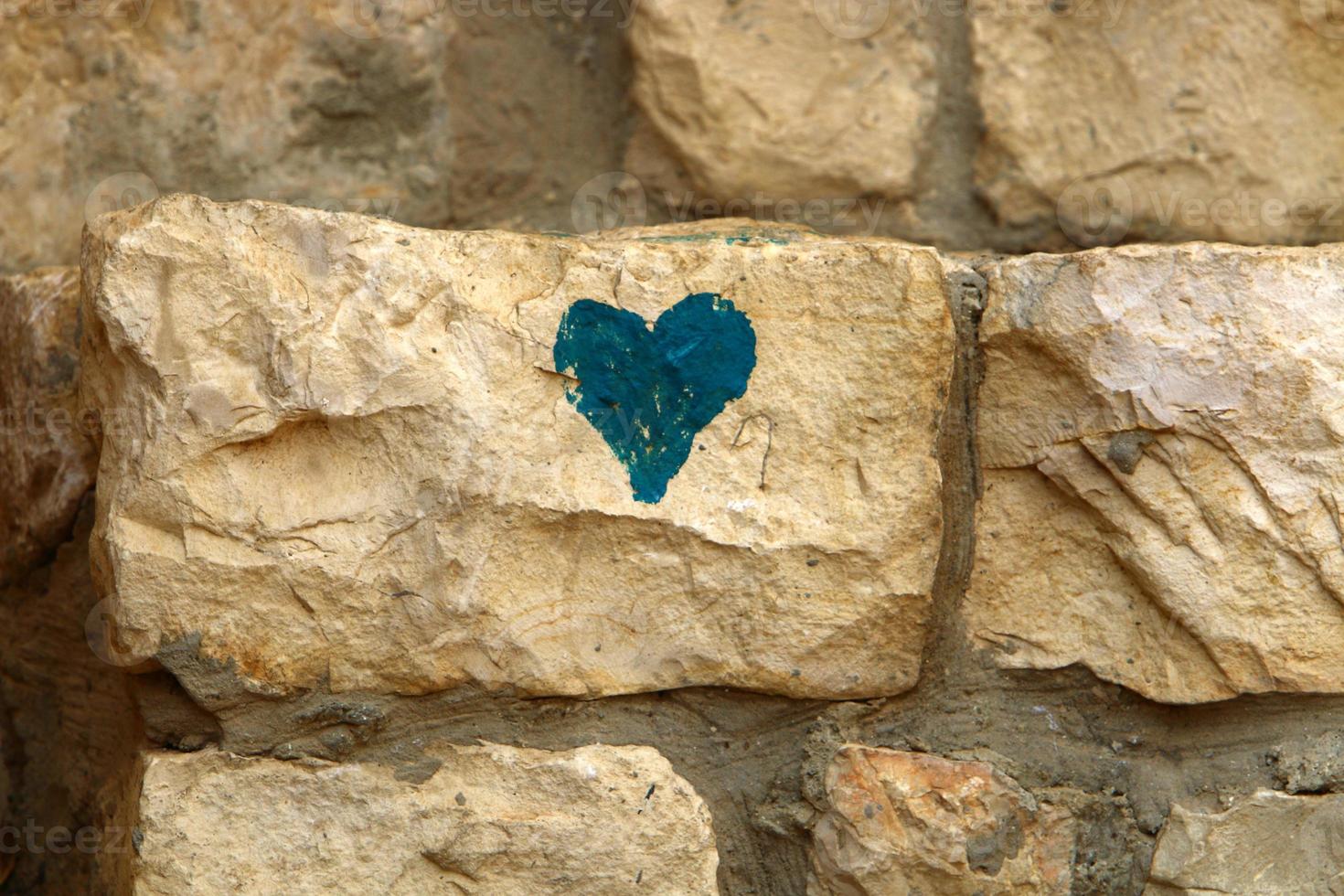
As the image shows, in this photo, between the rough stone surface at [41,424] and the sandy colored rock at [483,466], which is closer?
the sandy colored rock at [483,466]

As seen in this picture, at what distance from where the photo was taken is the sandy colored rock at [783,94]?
1.44 m

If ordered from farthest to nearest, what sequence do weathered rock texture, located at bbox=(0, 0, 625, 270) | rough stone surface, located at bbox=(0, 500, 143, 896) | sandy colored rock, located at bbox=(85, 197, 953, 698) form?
weathered rock texture, located at bbox=(0, 0, 625, 270)
rough stone surface, located at bbox=(0, 500, 143, 896)
sandy colored rock, located at bbox=(85, 197, 953, 698)

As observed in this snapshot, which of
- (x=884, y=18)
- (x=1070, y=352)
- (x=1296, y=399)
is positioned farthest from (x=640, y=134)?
(x=1296, y=399)

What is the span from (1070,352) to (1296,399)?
0.18 m

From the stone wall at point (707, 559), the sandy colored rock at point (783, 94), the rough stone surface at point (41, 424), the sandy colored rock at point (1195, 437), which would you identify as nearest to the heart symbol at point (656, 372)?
the stone wall at point (707, 559)

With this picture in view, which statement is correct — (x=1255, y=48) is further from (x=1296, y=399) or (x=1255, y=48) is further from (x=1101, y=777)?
(x=1101, y=777)

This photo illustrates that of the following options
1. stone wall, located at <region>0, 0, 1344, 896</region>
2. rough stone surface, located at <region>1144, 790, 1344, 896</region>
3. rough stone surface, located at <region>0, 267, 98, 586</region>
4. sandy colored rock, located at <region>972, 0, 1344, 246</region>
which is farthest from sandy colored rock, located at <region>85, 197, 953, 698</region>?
sandy colored rock, located at <region>972, 0, 1344, 246</region>

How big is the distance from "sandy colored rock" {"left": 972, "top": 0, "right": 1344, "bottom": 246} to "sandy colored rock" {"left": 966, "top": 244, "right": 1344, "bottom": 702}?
358 mm

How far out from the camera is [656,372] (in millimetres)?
1139

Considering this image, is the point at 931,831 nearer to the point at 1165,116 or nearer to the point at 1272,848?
the point at 1272,848

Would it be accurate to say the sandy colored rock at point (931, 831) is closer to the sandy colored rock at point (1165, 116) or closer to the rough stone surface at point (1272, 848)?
the rough stone surface at point (1272, 848)

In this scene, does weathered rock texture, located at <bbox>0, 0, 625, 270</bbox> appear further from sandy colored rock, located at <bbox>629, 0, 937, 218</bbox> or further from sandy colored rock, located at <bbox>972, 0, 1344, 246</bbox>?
sandy colored rock, located at <bbox>972, 0, 1344, 246</bbox>

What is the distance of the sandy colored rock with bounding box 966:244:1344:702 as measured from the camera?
111 cm

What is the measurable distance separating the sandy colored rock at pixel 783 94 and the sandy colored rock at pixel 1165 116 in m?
0.09
